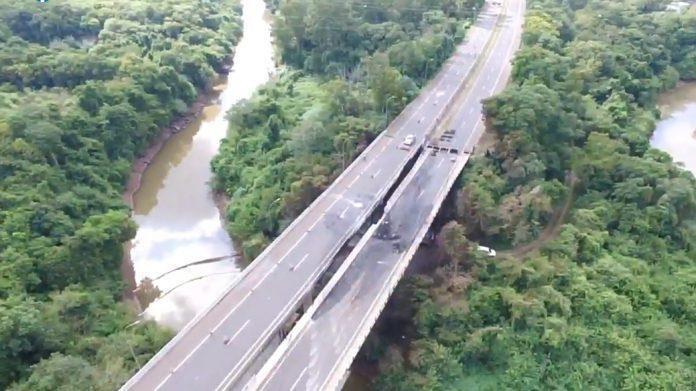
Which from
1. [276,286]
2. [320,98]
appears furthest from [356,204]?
[320,98]

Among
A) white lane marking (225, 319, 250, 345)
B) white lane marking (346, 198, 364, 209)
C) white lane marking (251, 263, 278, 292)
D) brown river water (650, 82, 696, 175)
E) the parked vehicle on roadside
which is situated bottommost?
brown river water (650, 82, 696, 175)

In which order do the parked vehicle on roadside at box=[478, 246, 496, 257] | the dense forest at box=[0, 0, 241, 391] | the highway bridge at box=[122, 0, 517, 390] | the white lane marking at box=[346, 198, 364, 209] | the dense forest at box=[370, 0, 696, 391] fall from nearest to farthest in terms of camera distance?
the highway bridge at box=[122, 0, 517, 390], the dense forest at box=[0, 0, 241, 391], the dense forest at box=[370, 0, 696, 391], the parked vehicle on roadside at box=[478, 246, 496, 257], the white lane marking at box=[346, 198, 364, 209]

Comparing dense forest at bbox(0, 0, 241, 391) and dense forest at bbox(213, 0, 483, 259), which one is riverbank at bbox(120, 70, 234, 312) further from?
dense forest at bbox(213, 0, 483, 259)

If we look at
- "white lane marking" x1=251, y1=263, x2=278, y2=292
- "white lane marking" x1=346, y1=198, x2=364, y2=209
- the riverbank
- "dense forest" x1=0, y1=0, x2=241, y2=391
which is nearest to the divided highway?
"white lane marking" x1=346, y1=198, x2=364, y2=209

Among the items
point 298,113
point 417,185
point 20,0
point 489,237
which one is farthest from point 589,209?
point 20,0

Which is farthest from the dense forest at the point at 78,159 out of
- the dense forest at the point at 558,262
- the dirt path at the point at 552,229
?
the dirt path at the point at 552,229
